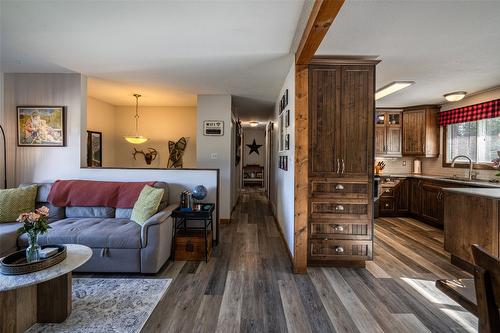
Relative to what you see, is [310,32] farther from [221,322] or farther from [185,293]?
[185,293]

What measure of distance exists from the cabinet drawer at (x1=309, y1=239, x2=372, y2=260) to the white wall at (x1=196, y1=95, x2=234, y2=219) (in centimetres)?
224

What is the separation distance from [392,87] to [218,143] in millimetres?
3165

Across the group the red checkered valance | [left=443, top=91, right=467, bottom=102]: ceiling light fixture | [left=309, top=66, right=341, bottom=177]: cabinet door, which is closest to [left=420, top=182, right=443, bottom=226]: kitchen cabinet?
the red checkered valance

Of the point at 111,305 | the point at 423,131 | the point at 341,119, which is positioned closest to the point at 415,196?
the point at 423,131

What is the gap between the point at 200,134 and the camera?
4.78 meters

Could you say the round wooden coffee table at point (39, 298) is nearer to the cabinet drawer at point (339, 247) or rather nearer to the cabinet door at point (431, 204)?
the cabinet drawer at point (339, 247)

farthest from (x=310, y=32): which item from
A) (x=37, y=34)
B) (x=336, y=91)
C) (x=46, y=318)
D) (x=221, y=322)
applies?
(x=46, y=318)

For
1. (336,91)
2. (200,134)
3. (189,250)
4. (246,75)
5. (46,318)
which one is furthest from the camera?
(200,134)

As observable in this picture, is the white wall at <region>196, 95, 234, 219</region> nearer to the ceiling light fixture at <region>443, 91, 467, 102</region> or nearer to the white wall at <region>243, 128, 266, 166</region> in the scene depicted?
the ceiling light fixture at <region>443, 91, 467, 102</region>

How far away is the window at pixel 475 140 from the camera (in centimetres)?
421

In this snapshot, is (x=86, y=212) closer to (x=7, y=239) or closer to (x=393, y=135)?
(x=7, y=239)

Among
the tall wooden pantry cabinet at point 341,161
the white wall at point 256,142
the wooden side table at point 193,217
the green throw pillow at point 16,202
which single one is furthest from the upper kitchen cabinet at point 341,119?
Result: the white wall at point 256,142

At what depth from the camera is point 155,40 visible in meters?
2.64

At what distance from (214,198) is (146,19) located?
2.39 metres
